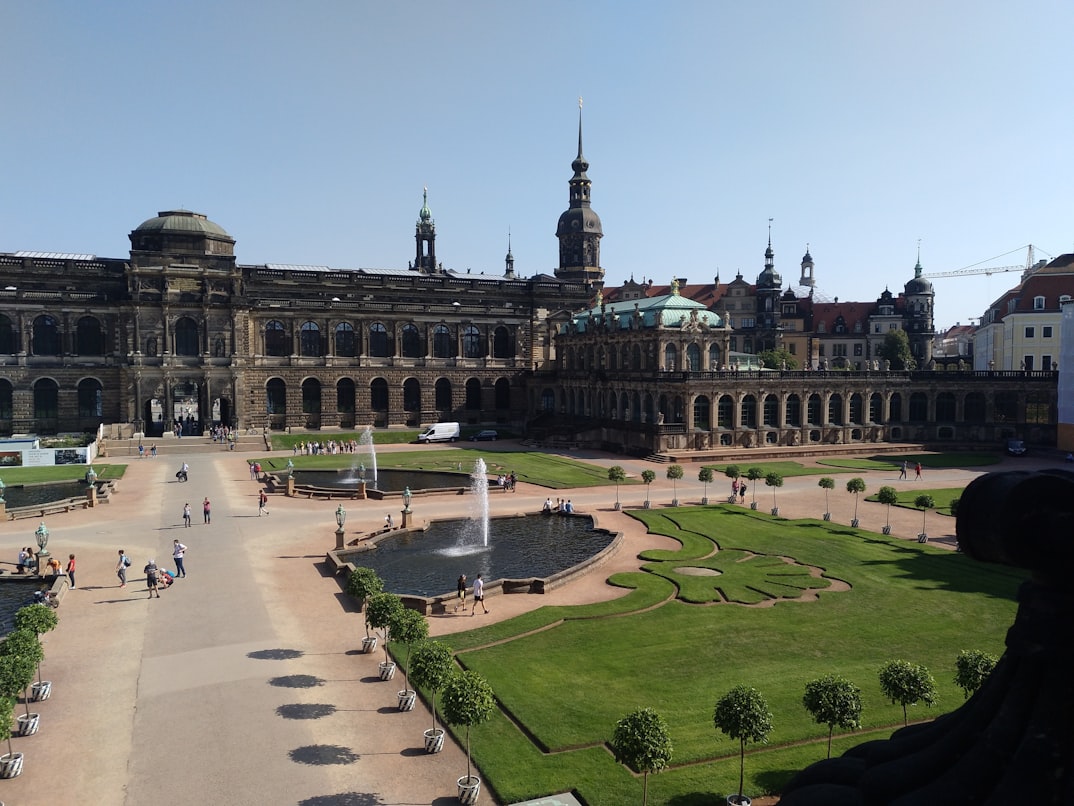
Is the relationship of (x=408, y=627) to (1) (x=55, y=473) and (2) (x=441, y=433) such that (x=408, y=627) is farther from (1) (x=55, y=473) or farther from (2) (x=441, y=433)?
(2) (x=441, y=433)

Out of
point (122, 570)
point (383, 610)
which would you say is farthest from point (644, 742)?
point (122, 570)

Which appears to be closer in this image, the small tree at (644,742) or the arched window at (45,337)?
the small tree at (644,742)

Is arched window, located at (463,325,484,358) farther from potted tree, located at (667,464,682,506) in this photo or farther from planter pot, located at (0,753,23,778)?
planter pot, located at (0,753,23,778)

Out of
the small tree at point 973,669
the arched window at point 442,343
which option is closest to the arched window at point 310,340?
the arched window at point 442,343

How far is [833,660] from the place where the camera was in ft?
85.1

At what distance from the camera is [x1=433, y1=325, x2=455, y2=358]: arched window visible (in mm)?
107750

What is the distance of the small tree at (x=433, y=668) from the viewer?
68.5 ft

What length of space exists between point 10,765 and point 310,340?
85.4m

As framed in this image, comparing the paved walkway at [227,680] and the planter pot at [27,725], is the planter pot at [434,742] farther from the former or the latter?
the planter pot at [27,725]

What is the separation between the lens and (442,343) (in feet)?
356

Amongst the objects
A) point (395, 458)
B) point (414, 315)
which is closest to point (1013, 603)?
point (395, 458)

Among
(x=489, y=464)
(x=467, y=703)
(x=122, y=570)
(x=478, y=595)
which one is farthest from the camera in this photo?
(x=489, y=464)

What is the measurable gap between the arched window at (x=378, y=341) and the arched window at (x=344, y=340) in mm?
2438

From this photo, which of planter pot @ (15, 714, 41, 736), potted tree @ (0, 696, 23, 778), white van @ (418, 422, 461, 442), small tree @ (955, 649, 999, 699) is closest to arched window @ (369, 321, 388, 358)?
white van @ (418, 422, 461, 442)
